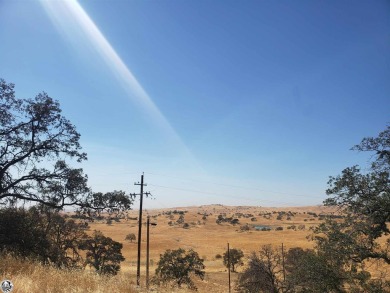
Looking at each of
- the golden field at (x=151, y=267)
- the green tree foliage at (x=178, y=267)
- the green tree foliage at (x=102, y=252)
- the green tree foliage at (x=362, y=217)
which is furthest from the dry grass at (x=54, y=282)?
the green tree foliage at (x=102, y=252)

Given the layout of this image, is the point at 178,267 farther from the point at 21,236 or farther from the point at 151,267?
the point at 21,236

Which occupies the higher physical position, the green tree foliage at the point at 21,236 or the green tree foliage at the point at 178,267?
the green tree foliage at the point at 21,236

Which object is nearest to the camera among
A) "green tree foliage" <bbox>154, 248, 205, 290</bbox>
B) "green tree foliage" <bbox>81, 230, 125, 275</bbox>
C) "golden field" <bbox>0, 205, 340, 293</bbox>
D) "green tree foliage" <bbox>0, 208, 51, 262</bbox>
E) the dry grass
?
the dry grass

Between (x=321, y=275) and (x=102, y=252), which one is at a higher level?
(x=321, y=275)

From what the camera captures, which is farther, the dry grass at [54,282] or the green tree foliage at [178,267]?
the green tree foliage at [178,267]

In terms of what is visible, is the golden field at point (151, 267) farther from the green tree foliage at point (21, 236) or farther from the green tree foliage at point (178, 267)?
the green tree foliage at point (21, 236)

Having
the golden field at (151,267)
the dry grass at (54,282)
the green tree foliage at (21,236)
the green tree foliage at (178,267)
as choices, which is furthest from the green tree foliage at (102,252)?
the dry grass at (54,282)

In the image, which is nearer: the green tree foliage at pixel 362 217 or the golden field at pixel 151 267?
the golden field at pixel 151 267

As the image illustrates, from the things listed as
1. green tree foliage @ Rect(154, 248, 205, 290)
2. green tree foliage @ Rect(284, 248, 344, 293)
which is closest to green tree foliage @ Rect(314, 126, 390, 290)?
green tree foliage @ Rect(284, 248, 344, 293)

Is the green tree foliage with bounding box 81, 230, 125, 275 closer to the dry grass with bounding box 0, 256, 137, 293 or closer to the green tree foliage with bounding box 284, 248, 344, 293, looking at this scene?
the green tree foliage with bounding box 284, 248, 344, 293

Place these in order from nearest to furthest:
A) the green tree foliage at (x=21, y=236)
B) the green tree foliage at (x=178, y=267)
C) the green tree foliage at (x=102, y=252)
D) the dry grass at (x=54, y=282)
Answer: the dry grass at (x=54, y=282) < the green tree foliage at (x=21, y=236) < the green tree foliage at (x=178, y=267) < the green tree foliage at (x=102, y=252)

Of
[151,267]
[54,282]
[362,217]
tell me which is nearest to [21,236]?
[54,282]

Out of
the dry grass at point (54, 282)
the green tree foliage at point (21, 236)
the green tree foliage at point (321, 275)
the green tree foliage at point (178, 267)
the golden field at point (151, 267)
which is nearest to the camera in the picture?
the dry grass at point (54, 282)

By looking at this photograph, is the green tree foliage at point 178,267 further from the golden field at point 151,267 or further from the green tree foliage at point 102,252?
the green tree foliage at point 102,252
